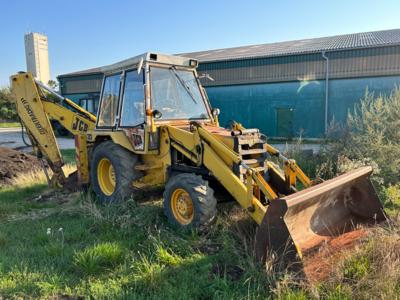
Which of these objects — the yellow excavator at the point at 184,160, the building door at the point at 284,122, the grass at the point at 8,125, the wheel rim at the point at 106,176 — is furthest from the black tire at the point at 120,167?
the grass at the point at 8,125

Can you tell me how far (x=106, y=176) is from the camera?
6.64 metres

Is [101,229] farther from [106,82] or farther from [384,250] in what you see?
[384,250]

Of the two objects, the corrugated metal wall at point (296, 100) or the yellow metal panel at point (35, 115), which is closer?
the yellow metal panel at point (35, 115)

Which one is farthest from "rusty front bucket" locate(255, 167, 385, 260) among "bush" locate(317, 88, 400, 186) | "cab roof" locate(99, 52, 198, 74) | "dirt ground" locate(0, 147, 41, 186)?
"dirt ground" locate(0, 147, 41, 186)

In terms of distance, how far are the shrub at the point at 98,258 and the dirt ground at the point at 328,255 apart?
2028 millimetres

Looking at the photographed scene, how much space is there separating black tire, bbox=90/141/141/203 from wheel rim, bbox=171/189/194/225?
3.84ft

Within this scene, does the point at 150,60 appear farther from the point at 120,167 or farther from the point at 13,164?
the point at 13,164

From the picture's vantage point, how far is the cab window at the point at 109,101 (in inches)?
257

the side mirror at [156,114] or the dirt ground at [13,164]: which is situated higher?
the side mirror at [156,114]

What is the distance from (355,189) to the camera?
4.71 metres

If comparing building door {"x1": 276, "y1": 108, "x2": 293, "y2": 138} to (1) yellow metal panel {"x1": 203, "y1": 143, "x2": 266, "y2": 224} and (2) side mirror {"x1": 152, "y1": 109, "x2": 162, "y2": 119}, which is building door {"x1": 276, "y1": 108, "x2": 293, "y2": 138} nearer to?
(2) side mirror {"x1": 152, "y1": 109, "x2": 162, "y2": 119}

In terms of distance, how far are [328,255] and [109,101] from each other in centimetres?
466

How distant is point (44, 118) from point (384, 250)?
21.7 ft

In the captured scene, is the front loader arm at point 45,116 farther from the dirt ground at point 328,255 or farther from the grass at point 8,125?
the grass at point 8,125
